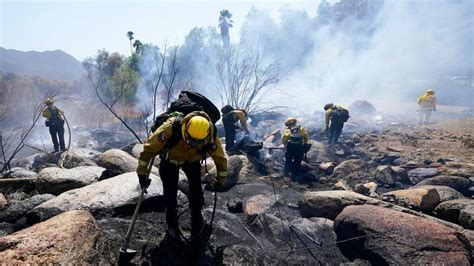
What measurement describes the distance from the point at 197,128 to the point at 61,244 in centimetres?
139

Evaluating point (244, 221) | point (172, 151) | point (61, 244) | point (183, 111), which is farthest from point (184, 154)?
point (244, 221)

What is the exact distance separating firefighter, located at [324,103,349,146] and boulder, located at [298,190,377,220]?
5.19m

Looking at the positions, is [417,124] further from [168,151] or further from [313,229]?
[168,151]

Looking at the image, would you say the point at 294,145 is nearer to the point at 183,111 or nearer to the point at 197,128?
the point at 183,111

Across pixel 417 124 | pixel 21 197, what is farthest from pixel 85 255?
pixel 417 124

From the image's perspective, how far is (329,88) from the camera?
21.6m

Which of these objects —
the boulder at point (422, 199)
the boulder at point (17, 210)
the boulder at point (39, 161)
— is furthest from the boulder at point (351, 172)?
the boulder at point (39, 161)

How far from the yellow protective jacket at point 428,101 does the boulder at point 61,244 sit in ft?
42.9

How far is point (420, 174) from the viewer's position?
698 centimetres

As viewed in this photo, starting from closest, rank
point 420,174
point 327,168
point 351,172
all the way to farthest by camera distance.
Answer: point 420,174
point 351,172
point 327,168

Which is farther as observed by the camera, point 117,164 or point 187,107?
point 117,164

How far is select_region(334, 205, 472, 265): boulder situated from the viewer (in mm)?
3068

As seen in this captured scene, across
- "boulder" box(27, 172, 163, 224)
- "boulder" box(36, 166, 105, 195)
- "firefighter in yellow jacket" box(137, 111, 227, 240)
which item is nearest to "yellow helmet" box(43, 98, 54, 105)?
"boulder" box(36, 166, 105, 195)

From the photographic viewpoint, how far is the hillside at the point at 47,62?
2466 inches
